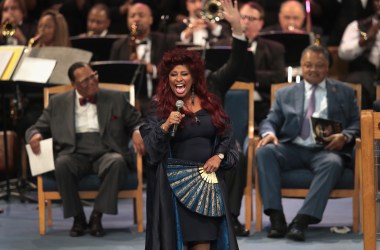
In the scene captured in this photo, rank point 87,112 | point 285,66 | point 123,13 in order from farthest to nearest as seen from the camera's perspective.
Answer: point 123,13
point 285,66
point 87,112

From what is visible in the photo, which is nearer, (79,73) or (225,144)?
(225,144)

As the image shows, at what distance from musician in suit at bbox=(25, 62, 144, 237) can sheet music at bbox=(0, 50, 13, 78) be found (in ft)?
1.69

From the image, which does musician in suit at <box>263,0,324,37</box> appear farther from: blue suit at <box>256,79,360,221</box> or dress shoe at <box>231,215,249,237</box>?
dress shoe at <box>231,215,249,237</box>

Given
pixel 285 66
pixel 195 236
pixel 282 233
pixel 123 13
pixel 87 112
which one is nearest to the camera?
pixel 195 236

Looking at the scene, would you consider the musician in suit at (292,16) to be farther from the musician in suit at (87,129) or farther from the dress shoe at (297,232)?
the dress shoe at (297,232)

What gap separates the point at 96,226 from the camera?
785cm

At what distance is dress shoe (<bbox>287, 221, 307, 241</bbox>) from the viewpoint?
7.55m

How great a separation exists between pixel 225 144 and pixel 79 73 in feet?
8.59

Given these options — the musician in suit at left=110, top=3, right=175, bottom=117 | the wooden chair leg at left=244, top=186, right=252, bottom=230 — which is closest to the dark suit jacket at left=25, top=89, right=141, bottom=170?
the wooden chair leg at left=244, top=186, right=252, bottom=230

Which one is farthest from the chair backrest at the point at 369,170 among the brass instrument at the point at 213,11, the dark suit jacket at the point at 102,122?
the brass instrument at the point at 213,11

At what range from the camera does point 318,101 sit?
8172mm

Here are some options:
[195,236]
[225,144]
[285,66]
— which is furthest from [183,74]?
[285,66]

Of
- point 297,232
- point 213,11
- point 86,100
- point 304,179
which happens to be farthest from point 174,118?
point 213,11

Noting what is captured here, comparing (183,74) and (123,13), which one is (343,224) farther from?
(123,13)
